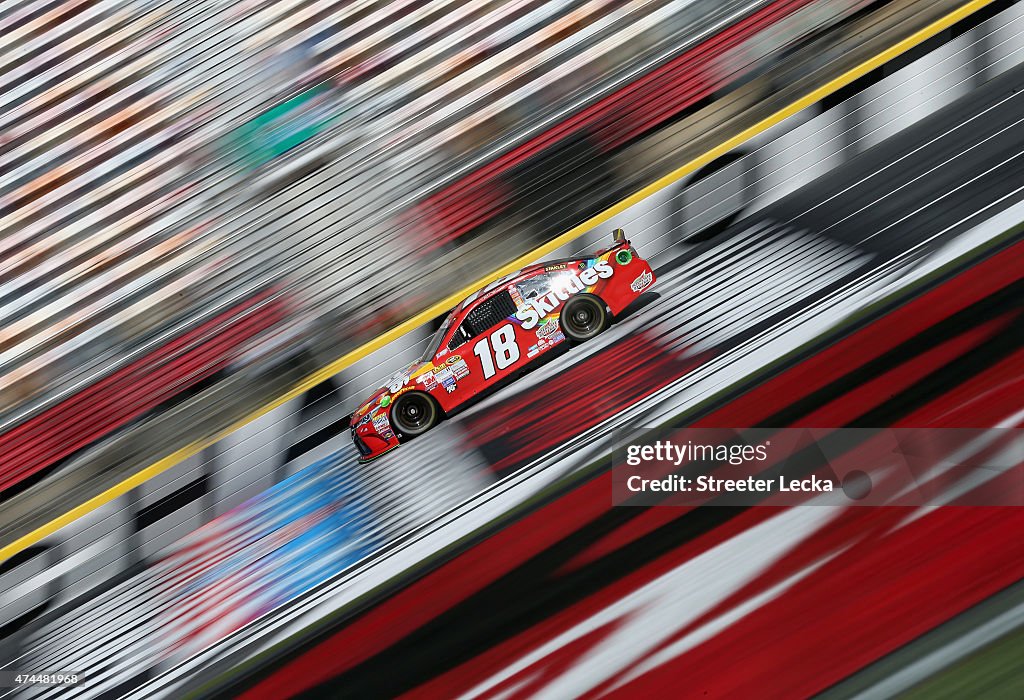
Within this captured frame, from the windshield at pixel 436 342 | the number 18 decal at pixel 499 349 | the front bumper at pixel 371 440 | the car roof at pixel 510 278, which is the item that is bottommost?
the front bumper at pixel 371 440

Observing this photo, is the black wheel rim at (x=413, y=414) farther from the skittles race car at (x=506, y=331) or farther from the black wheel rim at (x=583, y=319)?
the black wheel rim at (x=583, y=319)

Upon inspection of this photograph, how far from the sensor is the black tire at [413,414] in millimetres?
8148

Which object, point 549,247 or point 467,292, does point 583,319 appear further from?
point 467,292

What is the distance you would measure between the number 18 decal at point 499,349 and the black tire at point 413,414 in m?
0.61

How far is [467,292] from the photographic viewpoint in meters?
8.70

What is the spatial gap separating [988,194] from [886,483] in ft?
9.63

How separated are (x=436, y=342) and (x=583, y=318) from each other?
4.42 feet

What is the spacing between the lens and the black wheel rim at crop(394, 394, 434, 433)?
815 centimetres

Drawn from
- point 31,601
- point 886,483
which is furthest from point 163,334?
point 886,483

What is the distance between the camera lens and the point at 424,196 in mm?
9094

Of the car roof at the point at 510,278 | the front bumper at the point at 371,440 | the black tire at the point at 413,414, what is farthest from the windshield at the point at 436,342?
the front bumper at the point at 371,440

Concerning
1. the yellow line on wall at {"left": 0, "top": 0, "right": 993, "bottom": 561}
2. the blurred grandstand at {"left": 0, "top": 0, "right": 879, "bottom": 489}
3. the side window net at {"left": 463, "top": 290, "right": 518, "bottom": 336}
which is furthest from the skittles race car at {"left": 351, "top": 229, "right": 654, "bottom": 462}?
the blurred grandstand at {"left": 0, "top": 0, "right": 879, "bottom": 489}

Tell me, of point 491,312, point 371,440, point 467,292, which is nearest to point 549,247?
point 467,292

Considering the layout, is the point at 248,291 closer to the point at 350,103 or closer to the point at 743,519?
the point at 350,103
